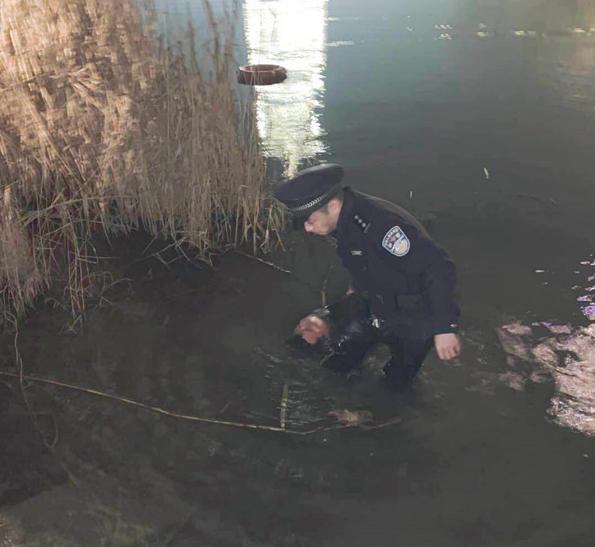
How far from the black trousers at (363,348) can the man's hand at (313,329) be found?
58 millimetres

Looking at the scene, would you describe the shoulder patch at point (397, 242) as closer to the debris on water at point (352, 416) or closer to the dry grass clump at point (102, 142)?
the debris on water at point (352, 416)

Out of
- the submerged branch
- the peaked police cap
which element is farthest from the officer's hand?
the peaked police cap

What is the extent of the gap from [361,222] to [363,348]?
2.54 ft

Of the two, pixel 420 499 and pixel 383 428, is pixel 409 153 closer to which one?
pixel 383 428

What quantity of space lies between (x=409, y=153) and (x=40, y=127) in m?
3.55

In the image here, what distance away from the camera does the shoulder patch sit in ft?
7.32

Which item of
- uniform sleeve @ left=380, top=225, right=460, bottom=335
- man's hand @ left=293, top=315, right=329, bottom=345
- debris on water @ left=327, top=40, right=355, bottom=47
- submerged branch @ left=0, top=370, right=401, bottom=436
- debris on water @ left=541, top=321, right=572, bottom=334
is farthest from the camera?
debris on water @ left=327, top=40, right=355, bottom=47

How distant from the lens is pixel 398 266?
2289 millimetres

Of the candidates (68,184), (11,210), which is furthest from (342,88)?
(11,210)

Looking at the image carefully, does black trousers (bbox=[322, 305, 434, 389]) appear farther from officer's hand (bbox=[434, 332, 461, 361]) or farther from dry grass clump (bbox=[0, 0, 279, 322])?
dry grass clump (bbox=[0, 0, 279, 322])

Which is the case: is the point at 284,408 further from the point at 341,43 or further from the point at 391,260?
the point at 341,43

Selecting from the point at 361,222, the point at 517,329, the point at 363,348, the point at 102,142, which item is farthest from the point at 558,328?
the point at 102,142

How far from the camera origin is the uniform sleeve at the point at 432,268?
2205 millimetres

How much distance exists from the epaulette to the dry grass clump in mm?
1566
